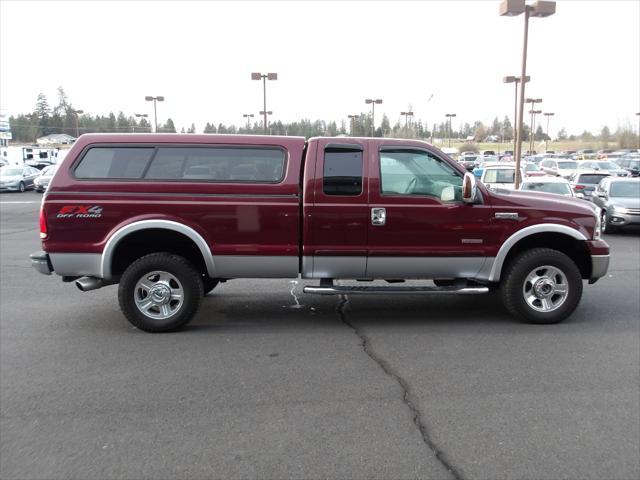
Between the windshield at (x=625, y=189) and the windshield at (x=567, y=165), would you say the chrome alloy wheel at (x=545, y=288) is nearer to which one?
the windshield at (x=625, y=189)

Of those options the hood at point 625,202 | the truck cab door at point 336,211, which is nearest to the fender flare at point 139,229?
the truck cab door at point 336,211

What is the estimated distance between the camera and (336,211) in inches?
231

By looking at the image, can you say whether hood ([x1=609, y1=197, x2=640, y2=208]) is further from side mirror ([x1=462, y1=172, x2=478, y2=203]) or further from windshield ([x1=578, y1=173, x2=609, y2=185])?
side mirror ([x1=462, y1=172, x2=478, y2=203])

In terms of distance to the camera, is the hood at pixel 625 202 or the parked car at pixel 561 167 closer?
the hood at pixel 625 202

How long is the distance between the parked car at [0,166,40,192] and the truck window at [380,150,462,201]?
32.0 meters

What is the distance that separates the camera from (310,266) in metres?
6.00

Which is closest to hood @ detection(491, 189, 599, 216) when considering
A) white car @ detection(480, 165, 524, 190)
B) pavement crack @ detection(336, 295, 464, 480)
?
pavement crack @ detection(336, 295, 464, 480)

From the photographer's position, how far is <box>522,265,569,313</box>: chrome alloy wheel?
6156 mm

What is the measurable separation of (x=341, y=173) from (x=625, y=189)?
12322 mm

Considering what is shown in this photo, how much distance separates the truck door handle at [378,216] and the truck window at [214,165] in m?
1.05

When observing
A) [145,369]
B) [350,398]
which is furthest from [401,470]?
[145,369]

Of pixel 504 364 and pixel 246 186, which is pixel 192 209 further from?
pixel 504 364

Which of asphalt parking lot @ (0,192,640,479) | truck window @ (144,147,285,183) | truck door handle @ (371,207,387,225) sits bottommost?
asphalt parking lot @ (0,192,640,479)

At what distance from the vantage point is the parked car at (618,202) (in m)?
14.1
